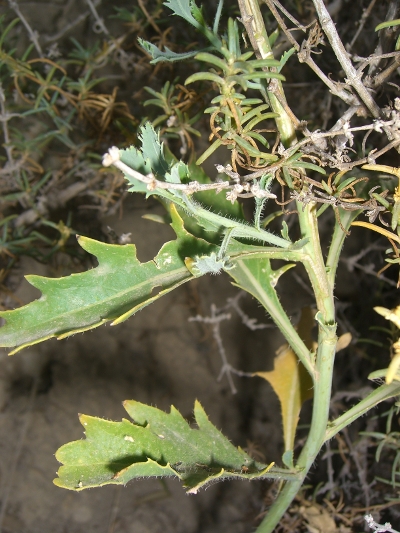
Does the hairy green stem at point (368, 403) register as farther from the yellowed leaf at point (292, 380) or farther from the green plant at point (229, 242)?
the yellowed leaf at point (292, 380)

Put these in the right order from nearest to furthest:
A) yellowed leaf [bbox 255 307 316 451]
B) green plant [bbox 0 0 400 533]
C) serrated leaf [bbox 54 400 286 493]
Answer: green plant [bbox 0 0 400 533], serrated leaf [bbox 54 400 286 493], yellowed leaf [bbox 255 307 316 451]

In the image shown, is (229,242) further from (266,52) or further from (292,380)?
(292,380)

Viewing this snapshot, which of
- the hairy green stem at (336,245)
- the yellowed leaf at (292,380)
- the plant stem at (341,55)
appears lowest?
the yellowed leaf at (292,380)

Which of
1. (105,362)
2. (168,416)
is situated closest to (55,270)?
(105,362)

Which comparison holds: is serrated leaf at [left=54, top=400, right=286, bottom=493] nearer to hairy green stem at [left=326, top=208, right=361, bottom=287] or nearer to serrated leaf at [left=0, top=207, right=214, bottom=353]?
serrated leaf at [left=0, top=207, right=214, bottom=353]

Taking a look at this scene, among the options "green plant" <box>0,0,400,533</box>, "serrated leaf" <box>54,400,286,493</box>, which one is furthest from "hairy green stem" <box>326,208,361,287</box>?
"serrated leaf" <box>54,400,286,493</box>

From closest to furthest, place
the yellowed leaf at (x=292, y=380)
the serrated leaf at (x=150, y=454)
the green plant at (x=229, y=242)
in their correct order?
the green plant at (x=229, y=242) → the serrated leaf at (x=150, y=454) → the yellowed leaf at (x=292, y=380)

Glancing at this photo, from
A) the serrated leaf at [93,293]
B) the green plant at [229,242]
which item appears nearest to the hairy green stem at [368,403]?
the green plant at [229,242]

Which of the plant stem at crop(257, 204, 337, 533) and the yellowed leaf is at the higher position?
the plant stem at crop(257, 204, 337, 533)
